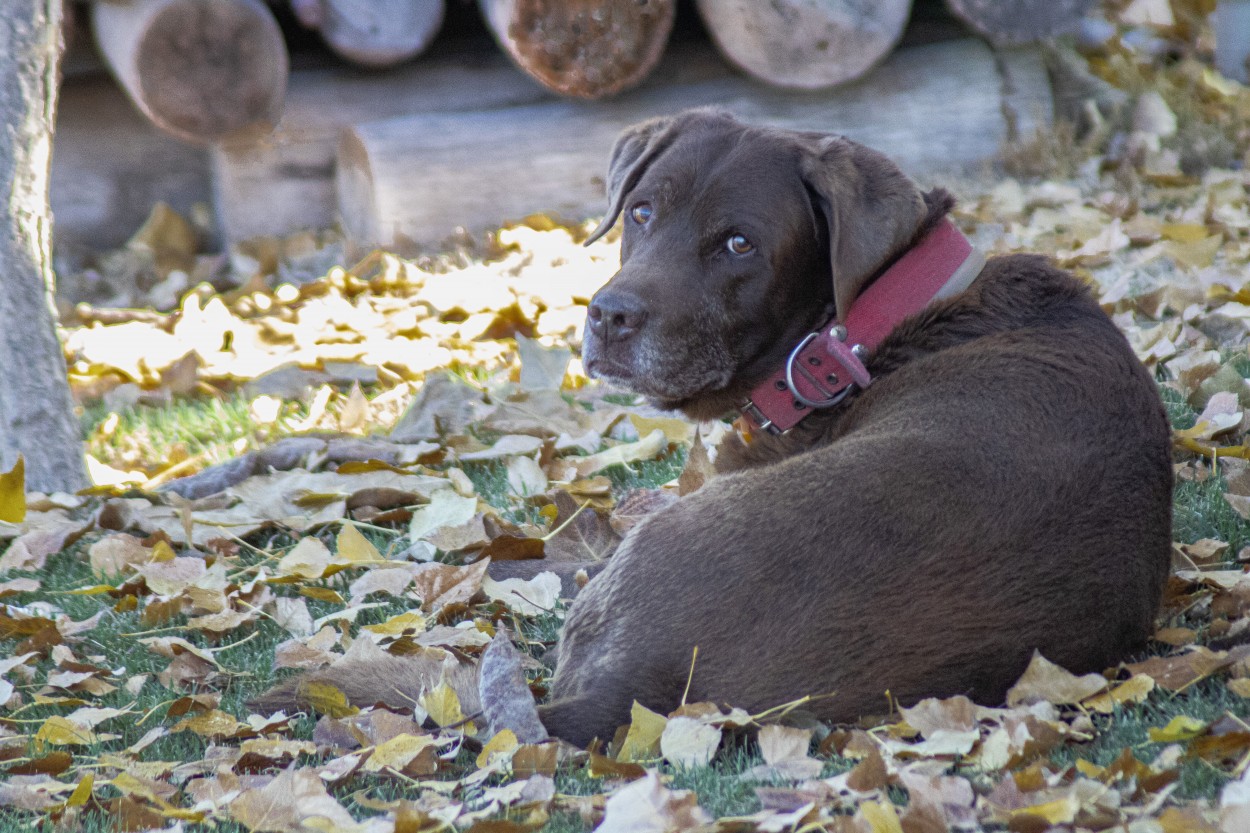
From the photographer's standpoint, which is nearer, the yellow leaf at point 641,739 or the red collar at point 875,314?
the yellow leaf at point 641,739

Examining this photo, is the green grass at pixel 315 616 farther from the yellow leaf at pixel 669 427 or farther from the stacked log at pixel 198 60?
the stacked log at pixel 198 60

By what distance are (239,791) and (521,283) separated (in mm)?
3881

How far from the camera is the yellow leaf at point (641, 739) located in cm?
232

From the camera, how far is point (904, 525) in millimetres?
2348

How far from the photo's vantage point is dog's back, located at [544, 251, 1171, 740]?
90.8 inches

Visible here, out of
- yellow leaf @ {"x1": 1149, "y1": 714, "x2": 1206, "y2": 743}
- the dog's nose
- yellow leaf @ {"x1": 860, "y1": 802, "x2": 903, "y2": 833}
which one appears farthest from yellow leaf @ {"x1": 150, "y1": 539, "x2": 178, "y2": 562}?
yellow leaf @ {"x1": 1149, "y1": 714, "x2": 1206, "y2": 743}

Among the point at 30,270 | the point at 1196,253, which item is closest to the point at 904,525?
the point at 30,270

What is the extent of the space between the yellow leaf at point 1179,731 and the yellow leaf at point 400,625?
5.38 feet

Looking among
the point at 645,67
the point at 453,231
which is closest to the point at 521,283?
the point at 453,231

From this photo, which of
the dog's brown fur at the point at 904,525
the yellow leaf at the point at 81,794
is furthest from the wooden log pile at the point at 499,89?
the yellow leaf at the point at 81,794

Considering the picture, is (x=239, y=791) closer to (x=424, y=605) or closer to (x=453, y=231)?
(x=424, y=605)

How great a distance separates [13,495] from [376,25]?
12.0 ft

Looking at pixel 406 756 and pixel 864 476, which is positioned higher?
pixel 864 476

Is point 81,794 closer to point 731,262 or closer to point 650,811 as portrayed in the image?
point 650,811
